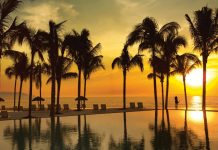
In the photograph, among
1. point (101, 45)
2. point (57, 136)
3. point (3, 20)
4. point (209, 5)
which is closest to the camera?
point (57, 136)

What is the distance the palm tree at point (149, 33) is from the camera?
34375mm

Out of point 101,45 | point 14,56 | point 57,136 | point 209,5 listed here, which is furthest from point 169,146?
point 101,45

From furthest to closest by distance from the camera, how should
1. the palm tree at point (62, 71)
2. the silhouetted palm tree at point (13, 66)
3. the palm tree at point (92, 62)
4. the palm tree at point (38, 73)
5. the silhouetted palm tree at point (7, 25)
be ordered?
1. the palm tree at point (38, 73)
2. the palm tree at point (92, 62)
3. the palm tree at point (62, 71)
4. the silhouetted palm tree at point (13, 66)
5. the silhouetted palm tree at point (7, 25)

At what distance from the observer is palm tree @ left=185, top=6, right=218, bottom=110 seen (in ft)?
96.8

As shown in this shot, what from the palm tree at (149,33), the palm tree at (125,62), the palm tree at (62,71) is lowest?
the palm tree at (62,71)

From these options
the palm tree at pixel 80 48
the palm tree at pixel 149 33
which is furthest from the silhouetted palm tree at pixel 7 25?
the palm tree at pixel 149 33

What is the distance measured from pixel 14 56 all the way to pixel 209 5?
698 inches

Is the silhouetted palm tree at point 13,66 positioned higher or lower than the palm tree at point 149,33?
lower

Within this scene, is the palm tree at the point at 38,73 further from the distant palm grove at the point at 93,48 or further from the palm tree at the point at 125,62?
the palm tree at the point at 125,62

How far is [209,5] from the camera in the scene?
30188 mm

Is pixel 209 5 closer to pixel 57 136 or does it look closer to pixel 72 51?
→ pixel 72 51

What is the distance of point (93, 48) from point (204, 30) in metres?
14.3

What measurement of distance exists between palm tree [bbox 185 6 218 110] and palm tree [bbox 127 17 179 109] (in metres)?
4.48

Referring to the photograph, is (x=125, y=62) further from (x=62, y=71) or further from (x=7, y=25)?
(x=7, y=25)
